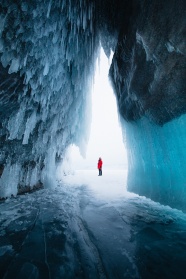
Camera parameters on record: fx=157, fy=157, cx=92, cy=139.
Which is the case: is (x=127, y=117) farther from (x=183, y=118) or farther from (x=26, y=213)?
(x=26, y=213)

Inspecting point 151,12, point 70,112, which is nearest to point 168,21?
point 151,12

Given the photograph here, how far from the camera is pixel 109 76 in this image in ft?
22.6

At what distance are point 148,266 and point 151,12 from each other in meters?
4.43

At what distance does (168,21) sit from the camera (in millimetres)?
3020

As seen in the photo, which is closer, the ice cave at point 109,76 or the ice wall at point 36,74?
the ice cave at point 109,76

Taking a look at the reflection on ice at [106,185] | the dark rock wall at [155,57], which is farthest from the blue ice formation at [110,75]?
the reflection on ice at [106,185]

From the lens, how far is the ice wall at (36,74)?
3420 millimetres

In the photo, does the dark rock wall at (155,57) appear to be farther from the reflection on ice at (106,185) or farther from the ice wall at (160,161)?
the reflection on ice at (106,185)

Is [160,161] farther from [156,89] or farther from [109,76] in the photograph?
[109,76]

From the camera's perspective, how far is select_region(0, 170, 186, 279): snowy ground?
1688 millimetres

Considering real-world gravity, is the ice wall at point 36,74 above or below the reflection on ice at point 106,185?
above

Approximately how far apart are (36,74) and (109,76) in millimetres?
3401

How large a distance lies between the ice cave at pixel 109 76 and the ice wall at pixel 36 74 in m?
0.02

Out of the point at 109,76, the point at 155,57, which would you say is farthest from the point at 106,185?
the point at 155,57
